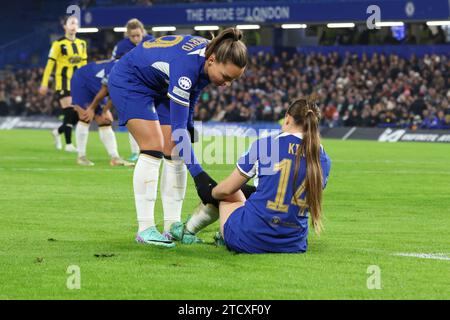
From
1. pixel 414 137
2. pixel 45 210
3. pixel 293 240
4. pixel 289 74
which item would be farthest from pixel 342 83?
pixel 293 240

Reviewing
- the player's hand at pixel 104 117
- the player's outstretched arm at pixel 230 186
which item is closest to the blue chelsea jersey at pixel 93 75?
the player's hand at pixel 104 117

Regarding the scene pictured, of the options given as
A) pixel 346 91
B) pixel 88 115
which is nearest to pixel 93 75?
pixel 88 115

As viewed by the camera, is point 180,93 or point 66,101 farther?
point 66,101

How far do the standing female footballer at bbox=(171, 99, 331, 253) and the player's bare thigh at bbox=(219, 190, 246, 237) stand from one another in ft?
0.91

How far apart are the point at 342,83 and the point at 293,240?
35.2 m

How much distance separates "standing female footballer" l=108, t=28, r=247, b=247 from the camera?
28.7ft

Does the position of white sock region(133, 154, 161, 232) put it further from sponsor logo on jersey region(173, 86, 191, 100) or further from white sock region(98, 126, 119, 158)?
white sock region(98, 126, 119, 158)

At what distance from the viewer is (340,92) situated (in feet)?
137

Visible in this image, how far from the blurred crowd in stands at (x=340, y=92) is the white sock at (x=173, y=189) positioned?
27.8 m

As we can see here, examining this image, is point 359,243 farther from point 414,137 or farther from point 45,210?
point 414,137

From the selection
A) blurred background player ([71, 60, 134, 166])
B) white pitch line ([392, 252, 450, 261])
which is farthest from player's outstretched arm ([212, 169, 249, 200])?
blurred background player ([71, 60, 134, 166])

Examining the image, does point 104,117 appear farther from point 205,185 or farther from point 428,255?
point 428,255

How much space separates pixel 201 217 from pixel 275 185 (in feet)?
3.99
